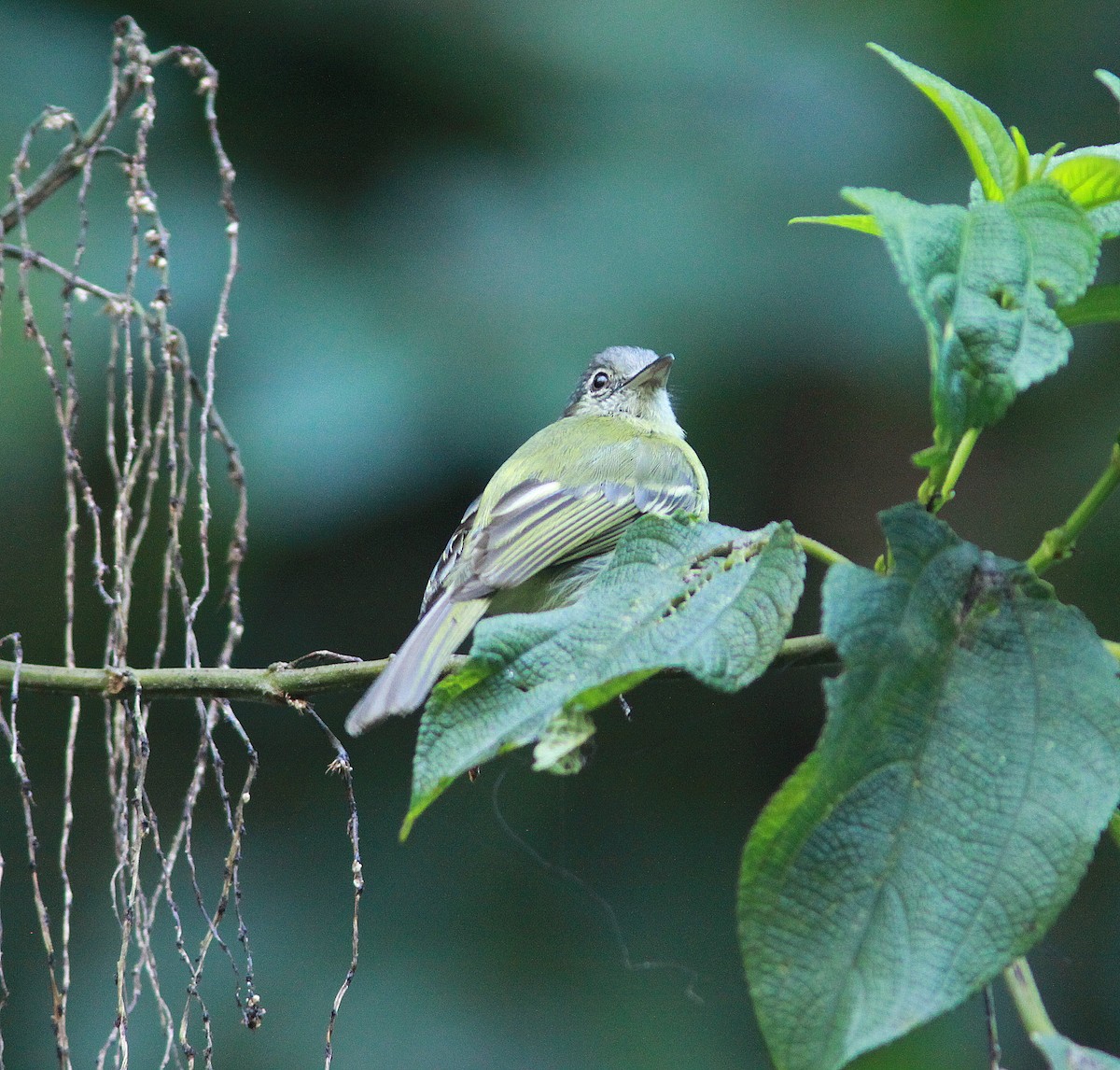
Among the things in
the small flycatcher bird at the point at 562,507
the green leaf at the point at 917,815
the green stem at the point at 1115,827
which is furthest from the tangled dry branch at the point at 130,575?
the green stem at the point at 1115,827

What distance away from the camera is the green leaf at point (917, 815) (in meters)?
0.77

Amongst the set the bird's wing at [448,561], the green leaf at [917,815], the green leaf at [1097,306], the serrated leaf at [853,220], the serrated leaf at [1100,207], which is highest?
the serrated leaf at [1100,207]

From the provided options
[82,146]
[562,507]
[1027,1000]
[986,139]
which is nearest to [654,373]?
[562,507]

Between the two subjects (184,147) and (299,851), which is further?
(184,147)

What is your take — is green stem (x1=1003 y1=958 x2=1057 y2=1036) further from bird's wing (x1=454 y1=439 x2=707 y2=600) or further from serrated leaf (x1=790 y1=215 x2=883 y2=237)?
bird's wing (x1=454 y1=439 x2=707 y2=600)

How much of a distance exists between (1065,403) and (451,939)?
2.00 metres

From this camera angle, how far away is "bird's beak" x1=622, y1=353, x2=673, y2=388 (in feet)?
9.11

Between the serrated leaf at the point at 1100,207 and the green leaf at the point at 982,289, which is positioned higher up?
the serrated leaf at the point at 1100,207

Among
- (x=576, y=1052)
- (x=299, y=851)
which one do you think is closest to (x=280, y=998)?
(x=299, y=851)

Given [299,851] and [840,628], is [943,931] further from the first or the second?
[299,851]

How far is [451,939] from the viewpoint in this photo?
2543mm

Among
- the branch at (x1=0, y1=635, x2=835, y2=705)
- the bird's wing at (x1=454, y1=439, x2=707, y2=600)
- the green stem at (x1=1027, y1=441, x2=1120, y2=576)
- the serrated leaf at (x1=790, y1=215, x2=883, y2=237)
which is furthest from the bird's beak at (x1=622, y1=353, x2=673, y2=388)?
the green stem at (x1=1027, y1=441, x2=1120, y2=576)

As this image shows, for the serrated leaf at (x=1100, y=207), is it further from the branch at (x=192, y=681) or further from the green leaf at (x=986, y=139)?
the branch at (x=192, y=681)

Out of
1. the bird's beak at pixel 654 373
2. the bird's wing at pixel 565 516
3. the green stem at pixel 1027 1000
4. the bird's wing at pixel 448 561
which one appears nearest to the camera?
the green stem at pixel 1027 1000
